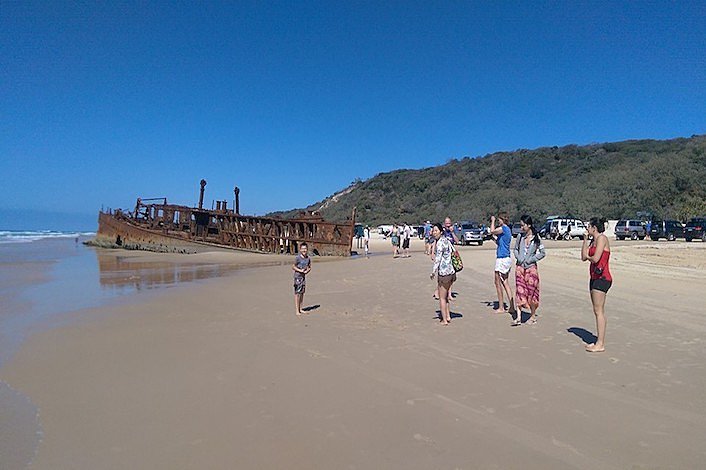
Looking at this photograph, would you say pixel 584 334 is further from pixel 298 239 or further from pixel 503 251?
pixel 298 239

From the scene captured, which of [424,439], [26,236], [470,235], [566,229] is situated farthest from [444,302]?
[26,236]

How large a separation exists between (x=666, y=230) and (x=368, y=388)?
3749 cm

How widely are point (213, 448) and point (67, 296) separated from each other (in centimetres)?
948

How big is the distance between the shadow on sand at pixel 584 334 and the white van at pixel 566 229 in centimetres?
3374

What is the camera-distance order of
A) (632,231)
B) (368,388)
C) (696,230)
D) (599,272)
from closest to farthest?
(368,388) < (599,272) < (696,230) < (632,231)

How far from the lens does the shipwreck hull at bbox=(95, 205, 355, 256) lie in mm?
24625

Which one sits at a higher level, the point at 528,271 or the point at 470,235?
the point at 470,235

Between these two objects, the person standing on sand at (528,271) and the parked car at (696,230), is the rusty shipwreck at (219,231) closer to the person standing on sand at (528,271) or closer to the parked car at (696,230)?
the person standing on sand at (528,271)

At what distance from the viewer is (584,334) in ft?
21.1

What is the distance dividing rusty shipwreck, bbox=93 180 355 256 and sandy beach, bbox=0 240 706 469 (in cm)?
1587

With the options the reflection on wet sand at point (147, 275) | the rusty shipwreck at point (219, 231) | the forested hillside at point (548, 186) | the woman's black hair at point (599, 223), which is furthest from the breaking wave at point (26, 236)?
the woman's black hair at point (599, 223)

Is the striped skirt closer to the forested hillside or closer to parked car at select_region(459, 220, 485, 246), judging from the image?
parked car at select_region(459, 220, 485, 246)

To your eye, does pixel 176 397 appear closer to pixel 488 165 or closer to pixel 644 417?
pixel 644 417

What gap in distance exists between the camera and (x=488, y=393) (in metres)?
4.38
